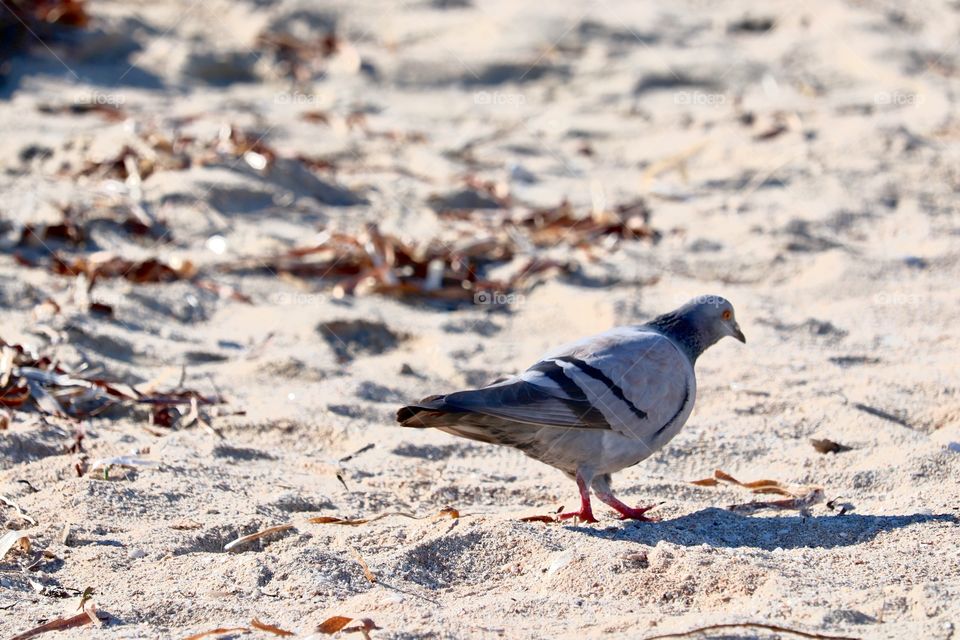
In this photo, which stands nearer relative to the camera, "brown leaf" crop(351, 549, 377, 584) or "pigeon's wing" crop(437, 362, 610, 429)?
"brown leaf" crop(351, 549, 377, 584)

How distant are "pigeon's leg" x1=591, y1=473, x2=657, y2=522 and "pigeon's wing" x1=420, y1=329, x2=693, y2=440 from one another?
0.22 metres

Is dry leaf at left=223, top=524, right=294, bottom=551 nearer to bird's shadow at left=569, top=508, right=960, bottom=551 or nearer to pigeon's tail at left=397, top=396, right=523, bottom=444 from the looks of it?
pigeon's tail at left=397, top=396, right=523, bottom=444

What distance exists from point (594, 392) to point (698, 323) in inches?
27.1

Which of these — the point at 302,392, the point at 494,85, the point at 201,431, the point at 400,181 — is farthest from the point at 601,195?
the point at 201,431

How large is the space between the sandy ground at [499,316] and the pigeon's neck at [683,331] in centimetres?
41

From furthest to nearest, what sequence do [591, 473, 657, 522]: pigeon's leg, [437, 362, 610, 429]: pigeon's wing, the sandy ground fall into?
[591, 473, 657, 522]: pigeon's leg, [437, 362, 610, 429]: pigeon's wing, the sandy ground

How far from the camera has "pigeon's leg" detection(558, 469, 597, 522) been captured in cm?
397

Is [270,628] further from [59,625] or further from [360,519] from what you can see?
[360,519]

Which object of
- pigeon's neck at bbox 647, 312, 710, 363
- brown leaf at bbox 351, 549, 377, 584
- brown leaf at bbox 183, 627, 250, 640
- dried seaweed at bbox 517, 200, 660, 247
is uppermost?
pigeon's neck at bbox 647, 312, 710, 363

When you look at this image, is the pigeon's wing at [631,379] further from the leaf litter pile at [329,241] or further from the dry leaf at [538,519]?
the leaf litter pile at [329,241]

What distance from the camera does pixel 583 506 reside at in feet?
13.1

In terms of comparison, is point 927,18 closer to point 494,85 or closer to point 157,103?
point 494,85

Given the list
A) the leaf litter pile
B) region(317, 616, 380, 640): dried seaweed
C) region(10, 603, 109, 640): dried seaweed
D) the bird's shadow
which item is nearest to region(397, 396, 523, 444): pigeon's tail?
the bird's shadow

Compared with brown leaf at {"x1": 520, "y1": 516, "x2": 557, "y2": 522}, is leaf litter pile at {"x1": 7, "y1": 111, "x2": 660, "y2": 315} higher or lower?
lower
